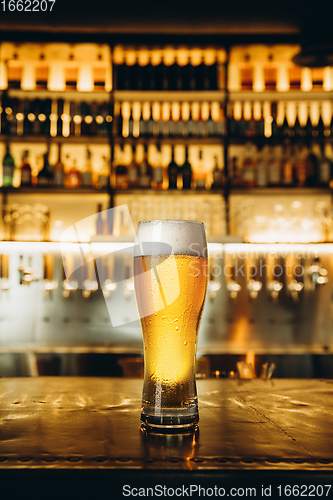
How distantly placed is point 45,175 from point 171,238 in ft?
9.70

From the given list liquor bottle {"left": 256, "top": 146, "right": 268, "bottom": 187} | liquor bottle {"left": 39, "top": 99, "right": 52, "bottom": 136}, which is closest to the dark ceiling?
liquor bottle {"left": 39, "top": 99, "right": 52, "bottom": 136}

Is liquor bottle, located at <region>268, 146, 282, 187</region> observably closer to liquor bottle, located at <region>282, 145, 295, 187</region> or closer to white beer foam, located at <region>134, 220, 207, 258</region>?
liquor bottle, located at <region>282, 145, 295, 187</region>

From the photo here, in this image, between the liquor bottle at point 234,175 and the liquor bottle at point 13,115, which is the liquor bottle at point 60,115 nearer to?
the liquor bottle at point 13,115

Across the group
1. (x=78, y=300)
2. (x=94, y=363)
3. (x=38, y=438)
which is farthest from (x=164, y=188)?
(x=38, y=438)

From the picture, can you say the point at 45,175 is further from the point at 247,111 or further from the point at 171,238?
the point at 171,238

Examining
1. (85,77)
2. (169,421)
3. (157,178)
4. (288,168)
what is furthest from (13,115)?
(169,421)

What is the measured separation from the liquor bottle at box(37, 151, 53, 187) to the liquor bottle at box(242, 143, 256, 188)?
1.42 meters

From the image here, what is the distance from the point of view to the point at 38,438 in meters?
0.44

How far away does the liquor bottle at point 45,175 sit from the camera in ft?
10.7

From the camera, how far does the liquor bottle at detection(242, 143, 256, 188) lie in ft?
10.8

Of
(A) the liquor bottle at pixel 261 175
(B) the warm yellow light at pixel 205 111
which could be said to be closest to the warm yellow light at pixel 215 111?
(B) the warm yellow light at pixel 205 111

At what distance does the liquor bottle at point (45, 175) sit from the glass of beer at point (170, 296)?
9.42ft

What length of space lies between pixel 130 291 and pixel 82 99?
4.87ft

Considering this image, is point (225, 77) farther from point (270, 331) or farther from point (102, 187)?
point (270, 331)
